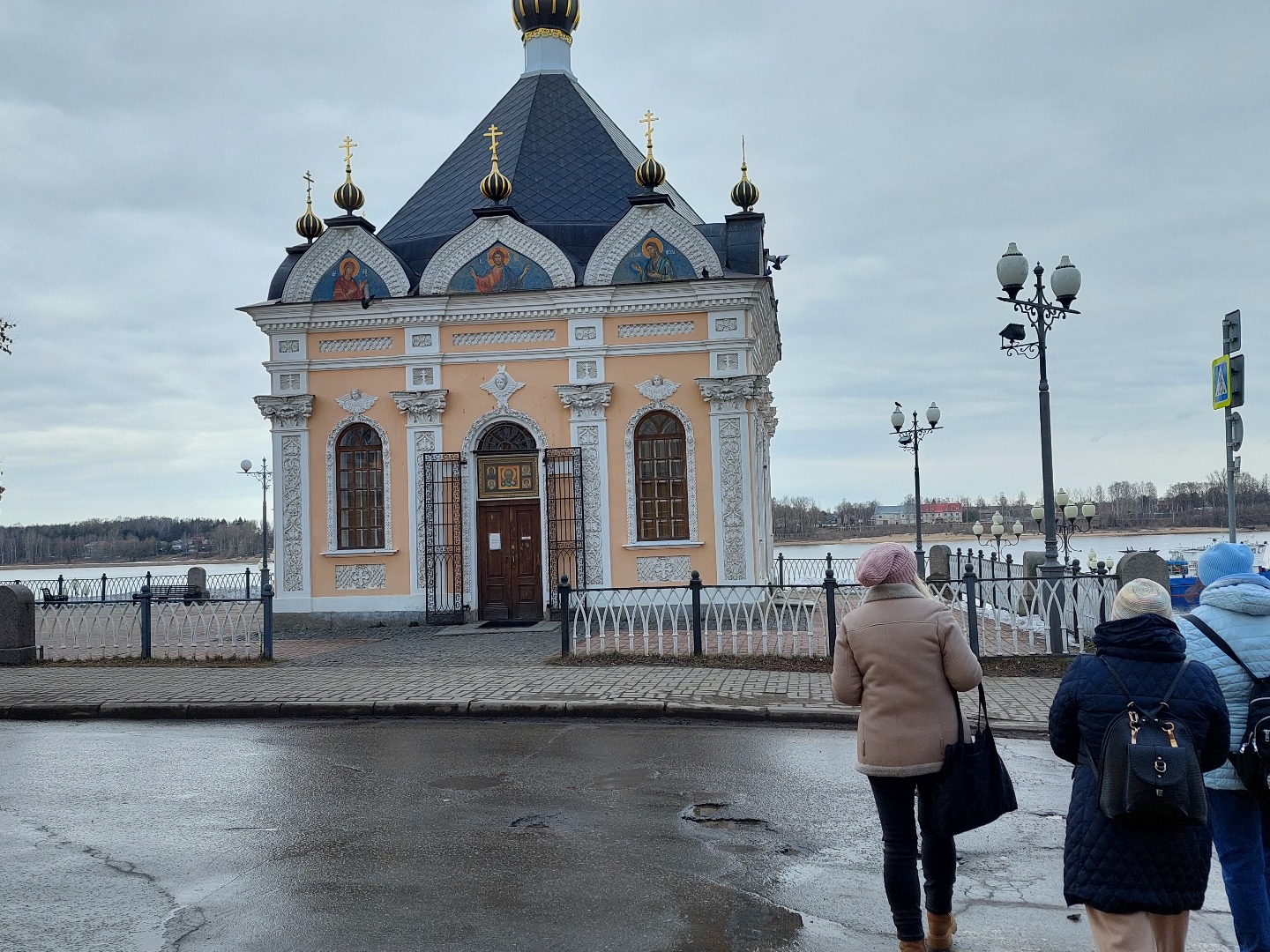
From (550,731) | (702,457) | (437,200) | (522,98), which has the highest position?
(522,98)

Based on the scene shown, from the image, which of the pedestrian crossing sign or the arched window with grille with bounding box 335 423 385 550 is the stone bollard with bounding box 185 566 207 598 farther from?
the pedestrian crossing sign

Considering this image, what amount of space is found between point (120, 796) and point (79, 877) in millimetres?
1881

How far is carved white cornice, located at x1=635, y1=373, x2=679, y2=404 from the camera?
19.0 meters

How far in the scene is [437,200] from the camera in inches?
867

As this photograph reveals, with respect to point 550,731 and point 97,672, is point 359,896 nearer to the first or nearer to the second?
point 550,731

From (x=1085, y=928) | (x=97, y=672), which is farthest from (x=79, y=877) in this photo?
(x=97, y=672)

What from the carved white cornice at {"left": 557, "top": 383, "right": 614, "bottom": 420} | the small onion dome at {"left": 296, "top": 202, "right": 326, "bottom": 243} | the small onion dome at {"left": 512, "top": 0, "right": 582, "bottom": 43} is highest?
the small onion dome at {"left": 512, "top": 0, "right": 582, "bottom": 43}

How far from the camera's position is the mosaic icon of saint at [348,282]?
20016mm

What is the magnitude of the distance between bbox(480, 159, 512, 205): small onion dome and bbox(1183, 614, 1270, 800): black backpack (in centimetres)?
1745

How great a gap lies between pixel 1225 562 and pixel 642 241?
15832mm

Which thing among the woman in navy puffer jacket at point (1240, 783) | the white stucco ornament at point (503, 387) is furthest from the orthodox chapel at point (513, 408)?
the woman in navy puffer jacket at point (1240, 783)

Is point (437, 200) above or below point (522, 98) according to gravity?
below

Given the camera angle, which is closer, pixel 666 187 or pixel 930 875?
pixel 930 875

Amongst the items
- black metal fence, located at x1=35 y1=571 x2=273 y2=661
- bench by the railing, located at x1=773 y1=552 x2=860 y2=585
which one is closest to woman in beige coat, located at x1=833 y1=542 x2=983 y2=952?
black metal fence, located at x1=35 y1=571 x2=273 y2=661
